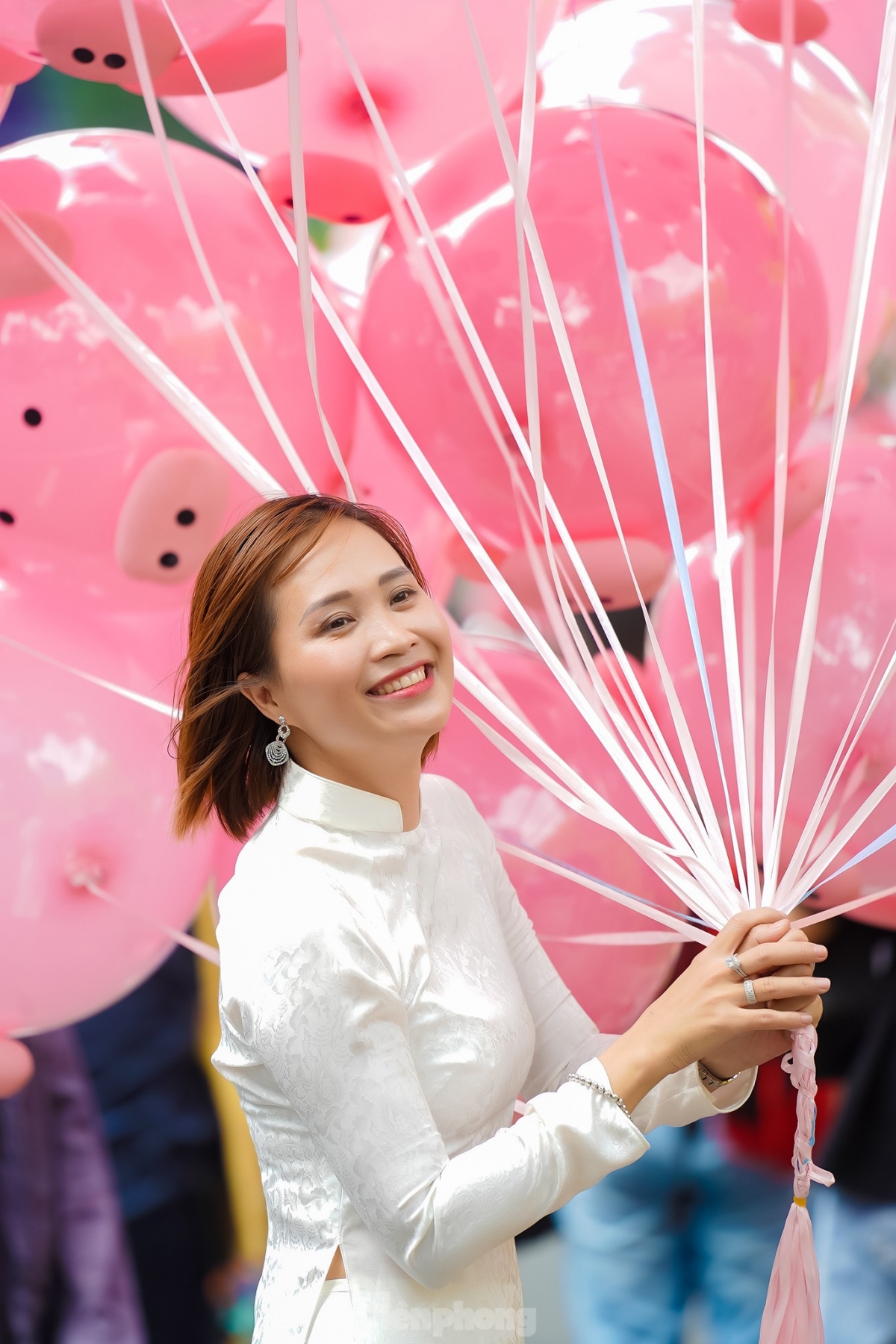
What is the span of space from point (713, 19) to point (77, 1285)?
1.90 m

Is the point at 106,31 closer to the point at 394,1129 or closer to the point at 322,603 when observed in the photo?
the point at 322,603

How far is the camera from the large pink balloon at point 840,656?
1.42 metres

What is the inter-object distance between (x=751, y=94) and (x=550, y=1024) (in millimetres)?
1141

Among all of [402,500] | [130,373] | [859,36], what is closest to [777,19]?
[859,36]

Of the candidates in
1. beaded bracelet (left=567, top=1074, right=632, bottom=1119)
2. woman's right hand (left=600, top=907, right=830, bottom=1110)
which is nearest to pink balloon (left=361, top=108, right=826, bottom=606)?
woman's right hand (left=600, top=907, right=830, bottom=1110)

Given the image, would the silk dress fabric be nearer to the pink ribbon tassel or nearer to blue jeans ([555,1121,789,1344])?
the pink ribbon tassel

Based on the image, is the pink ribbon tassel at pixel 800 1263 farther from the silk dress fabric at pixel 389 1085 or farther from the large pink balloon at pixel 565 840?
→ the large pink balloon at pixel 565 840

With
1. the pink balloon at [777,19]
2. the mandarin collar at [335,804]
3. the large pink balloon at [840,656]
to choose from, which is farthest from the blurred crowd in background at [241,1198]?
the pink balloon at [777,19]

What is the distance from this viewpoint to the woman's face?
952mm

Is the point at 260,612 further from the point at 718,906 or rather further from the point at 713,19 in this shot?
the point at 713,19

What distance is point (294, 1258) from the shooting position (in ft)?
3.14

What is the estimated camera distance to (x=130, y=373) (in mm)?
1383

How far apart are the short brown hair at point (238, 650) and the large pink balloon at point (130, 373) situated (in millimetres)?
369

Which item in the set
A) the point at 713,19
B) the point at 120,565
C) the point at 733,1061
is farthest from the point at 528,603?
the point at 713,19
